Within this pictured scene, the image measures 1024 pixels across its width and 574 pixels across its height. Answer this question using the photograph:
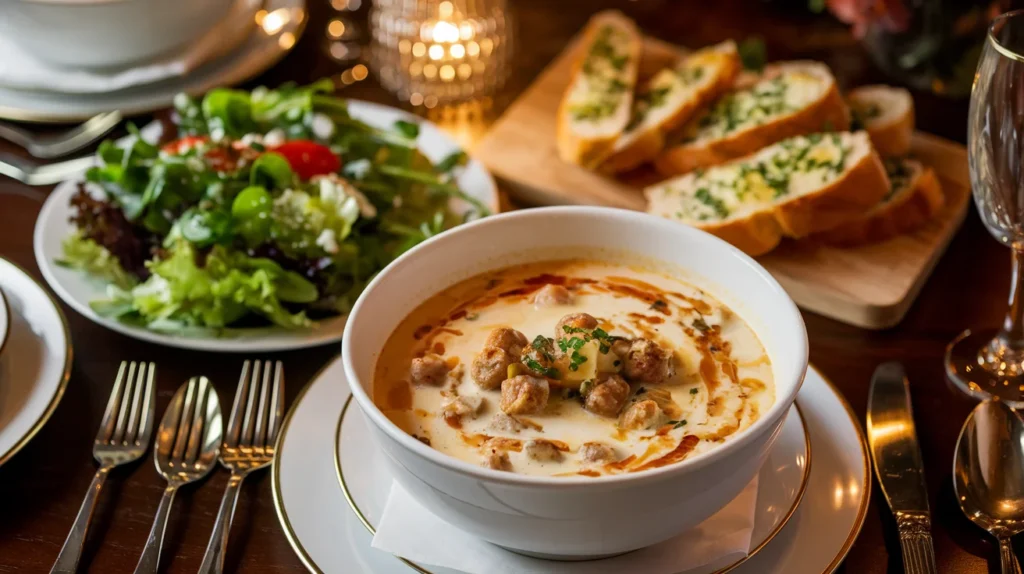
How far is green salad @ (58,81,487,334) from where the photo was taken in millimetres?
2498

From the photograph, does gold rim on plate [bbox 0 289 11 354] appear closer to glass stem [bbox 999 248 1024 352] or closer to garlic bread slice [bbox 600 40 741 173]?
garlic bread slice [bbox 600 40 741 173]

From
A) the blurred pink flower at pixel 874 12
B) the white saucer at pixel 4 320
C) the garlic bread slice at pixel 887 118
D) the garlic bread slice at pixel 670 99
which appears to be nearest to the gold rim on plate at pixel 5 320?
the white saucer at pixel 4 320

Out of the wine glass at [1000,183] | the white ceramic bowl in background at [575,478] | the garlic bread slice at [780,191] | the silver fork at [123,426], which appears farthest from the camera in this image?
the garlic bread slice at [780,191]

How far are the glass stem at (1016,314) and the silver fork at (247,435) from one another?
1786 millimetres

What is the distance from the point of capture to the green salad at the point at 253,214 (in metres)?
2.50

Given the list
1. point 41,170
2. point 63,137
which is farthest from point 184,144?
point 63,137

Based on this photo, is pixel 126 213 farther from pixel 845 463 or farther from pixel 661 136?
pixel 845 463

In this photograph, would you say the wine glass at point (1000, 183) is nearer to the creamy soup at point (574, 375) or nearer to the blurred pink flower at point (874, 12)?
the creamy soup at point (574, 375)

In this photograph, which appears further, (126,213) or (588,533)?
(126,213)

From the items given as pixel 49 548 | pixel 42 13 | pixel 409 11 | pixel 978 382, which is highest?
pixel 42 13

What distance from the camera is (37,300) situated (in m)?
2.42

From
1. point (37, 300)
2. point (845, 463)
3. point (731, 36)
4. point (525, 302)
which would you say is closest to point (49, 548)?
point (37, 300)

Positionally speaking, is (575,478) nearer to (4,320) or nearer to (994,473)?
(994,473)

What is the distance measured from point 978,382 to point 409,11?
2.26 meters
